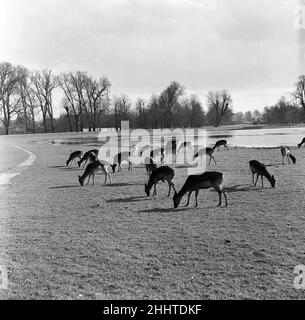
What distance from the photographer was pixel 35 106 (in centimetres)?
9944

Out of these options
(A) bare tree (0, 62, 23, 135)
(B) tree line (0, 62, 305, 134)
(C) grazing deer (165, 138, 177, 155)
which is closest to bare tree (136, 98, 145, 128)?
(B) tree line (0, 62, 305, 134)

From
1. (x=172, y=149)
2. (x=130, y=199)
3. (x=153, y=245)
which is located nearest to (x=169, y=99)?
(x=172, y=149)

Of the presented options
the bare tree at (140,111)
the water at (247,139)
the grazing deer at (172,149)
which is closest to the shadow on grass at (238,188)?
the grazing deer at (172,149)

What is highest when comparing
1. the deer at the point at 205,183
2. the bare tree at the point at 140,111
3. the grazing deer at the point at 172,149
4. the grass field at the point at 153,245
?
the bare tree at the point at 140,111

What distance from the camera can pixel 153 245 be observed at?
26.7 ft

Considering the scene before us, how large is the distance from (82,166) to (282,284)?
21148 millimetres

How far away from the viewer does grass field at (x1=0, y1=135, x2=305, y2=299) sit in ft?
19.8

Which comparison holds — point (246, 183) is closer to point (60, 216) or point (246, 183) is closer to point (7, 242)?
point (60, 216)

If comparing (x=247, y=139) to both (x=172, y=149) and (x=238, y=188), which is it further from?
(x=238, y=188)

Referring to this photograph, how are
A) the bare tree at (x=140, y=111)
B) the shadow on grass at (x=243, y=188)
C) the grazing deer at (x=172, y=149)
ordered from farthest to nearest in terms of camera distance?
Result: 1. the bare tree at (x=140, y=111)
2. the grazing deer at (x=172, y=149)
3. the shadow on grass at (x=243, y=188)

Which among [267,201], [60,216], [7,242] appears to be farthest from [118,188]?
[7,242]

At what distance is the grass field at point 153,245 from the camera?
6031 millimetres

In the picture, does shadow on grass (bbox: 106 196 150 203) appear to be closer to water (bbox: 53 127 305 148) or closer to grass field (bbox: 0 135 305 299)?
grass field (bbox: 0 135 305 299)

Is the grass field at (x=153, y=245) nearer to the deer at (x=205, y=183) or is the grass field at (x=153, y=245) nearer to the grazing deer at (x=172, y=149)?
the deer at (x=205, y=183)
